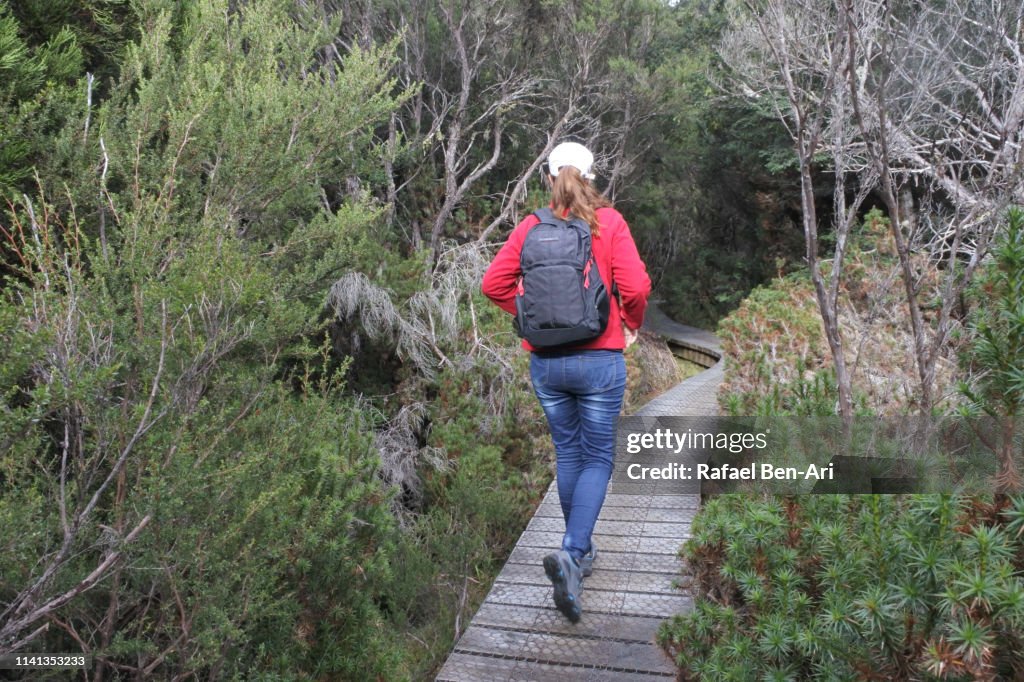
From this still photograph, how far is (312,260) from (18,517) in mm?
3221

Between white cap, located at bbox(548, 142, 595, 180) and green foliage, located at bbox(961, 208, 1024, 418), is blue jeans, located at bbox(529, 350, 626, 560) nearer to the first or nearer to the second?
white cap, located at bbox(548, 142, 595, 180)

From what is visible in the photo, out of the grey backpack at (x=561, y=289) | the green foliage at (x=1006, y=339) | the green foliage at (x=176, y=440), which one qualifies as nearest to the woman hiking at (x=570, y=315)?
the grey backpack at (x=561, y=289)

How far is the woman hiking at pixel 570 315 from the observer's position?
3.33m

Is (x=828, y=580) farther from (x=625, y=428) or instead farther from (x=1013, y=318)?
(x=625, y=428)

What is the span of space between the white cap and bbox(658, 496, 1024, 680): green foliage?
1.53 m

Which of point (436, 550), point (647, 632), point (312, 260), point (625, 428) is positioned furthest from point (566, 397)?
point (312, 260)

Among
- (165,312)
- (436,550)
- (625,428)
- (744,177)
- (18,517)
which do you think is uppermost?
(165,312)

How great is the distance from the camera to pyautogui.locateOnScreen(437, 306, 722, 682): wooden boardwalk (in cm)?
326

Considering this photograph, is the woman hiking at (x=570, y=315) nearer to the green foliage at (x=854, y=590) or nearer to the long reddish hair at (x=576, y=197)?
the long reddish hair at (x=576, y=197)

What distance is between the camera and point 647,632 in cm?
344

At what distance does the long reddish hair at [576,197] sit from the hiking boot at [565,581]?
4.59ft

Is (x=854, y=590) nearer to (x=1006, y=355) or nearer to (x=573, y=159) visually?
(x=1006, y=355)

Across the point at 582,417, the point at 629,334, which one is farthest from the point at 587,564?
the point at 629,334

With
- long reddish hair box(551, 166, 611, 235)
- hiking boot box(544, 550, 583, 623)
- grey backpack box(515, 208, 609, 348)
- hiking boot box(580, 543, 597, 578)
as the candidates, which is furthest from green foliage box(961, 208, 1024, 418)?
hiking boot box(580, 543, 597, 578)
